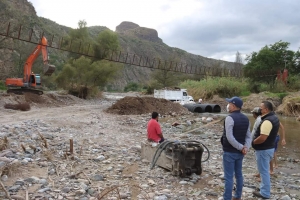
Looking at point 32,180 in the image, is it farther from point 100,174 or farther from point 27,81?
point 27,81

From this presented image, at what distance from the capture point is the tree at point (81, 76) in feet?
105

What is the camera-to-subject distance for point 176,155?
6.44m

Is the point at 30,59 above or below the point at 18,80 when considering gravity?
above

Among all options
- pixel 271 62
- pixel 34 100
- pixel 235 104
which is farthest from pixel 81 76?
pixel 235 104

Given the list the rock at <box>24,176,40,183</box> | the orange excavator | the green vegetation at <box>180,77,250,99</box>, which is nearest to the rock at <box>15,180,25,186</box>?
the rock at <box>24,176,40,183</box>

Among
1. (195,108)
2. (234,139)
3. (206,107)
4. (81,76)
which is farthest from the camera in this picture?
(81,76)

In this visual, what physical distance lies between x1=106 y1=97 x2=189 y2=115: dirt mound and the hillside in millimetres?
12573

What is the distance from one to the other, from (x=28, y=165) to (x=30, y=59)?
58.2 ft

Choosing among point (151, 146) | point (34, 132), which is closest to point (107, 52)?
point (34, 132)

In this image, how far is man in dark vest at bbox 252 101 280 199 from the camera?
5542 millimetres

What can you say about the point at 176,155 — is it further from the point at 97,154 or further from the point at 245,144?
the point at 97,154

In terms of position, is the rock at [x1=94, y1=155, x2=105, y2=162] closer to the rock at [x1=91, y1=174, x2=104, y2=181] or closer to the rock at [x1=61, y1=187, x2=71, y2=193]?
the rock at [x1=91, y1=174, x2=104, y2=181]

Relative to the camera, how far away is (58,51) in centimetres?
6906

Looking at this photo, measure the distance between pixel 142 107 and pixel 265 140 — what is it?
54.3 feet
